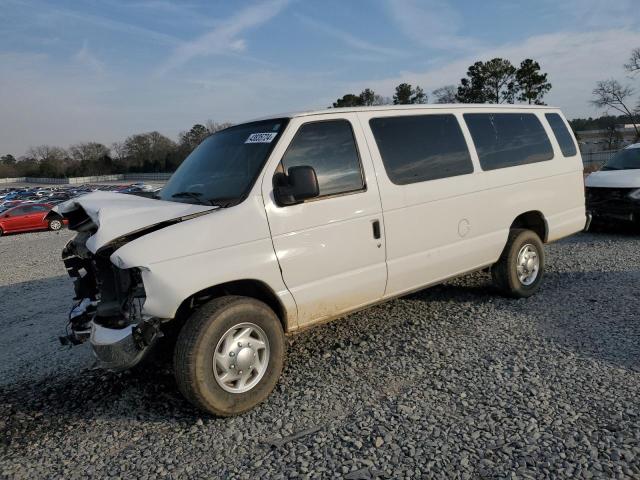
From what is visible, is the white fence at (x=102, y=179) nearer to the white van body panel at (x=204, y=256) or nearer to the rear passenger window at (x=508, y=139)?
the rear passenger window at (x=508, y=139)

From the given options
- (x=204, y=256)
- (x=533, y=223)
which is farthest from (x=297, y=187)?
(x=533, y=223)

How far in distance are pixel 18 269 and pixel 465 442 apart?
1120 cm

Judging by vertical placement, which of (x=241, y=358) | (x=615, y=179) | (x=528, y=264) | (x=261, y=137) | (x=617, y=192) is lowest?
(x=528, y=264)

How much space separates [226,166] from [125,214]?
3.02 feet

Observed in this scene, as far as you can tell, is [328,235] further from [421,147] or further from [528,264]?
[528,264]

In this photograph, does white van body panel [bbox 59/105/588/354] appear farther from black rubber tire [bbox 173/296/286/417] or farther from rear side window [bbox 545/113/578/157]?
rear side window [bbox 545/113/578/157]

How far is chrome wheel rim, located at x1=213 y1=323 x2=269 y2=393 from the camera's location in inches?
129

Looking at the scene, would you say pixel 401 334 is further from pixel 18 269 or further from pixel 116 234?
pixel 18 269

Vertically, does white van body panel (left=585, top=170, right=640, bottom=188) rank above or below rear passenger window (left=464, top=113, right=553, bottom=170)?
below

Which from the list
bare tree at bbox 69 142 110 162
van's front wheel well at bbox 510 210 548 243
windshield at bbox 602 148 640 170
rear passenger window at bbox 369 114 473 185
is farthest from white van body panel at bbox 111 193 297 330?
bare tree at bbox 69 142 110 162

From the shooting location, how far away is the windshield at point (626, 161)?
9.81 meters

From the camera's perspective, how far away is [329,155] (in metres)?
3.83

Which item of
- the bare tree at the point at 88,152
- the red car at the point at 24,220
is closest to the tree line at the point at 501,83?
the red car at the point at 24,220

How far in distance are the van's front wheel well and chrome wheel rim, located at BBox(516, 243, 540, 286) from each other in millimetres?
265
